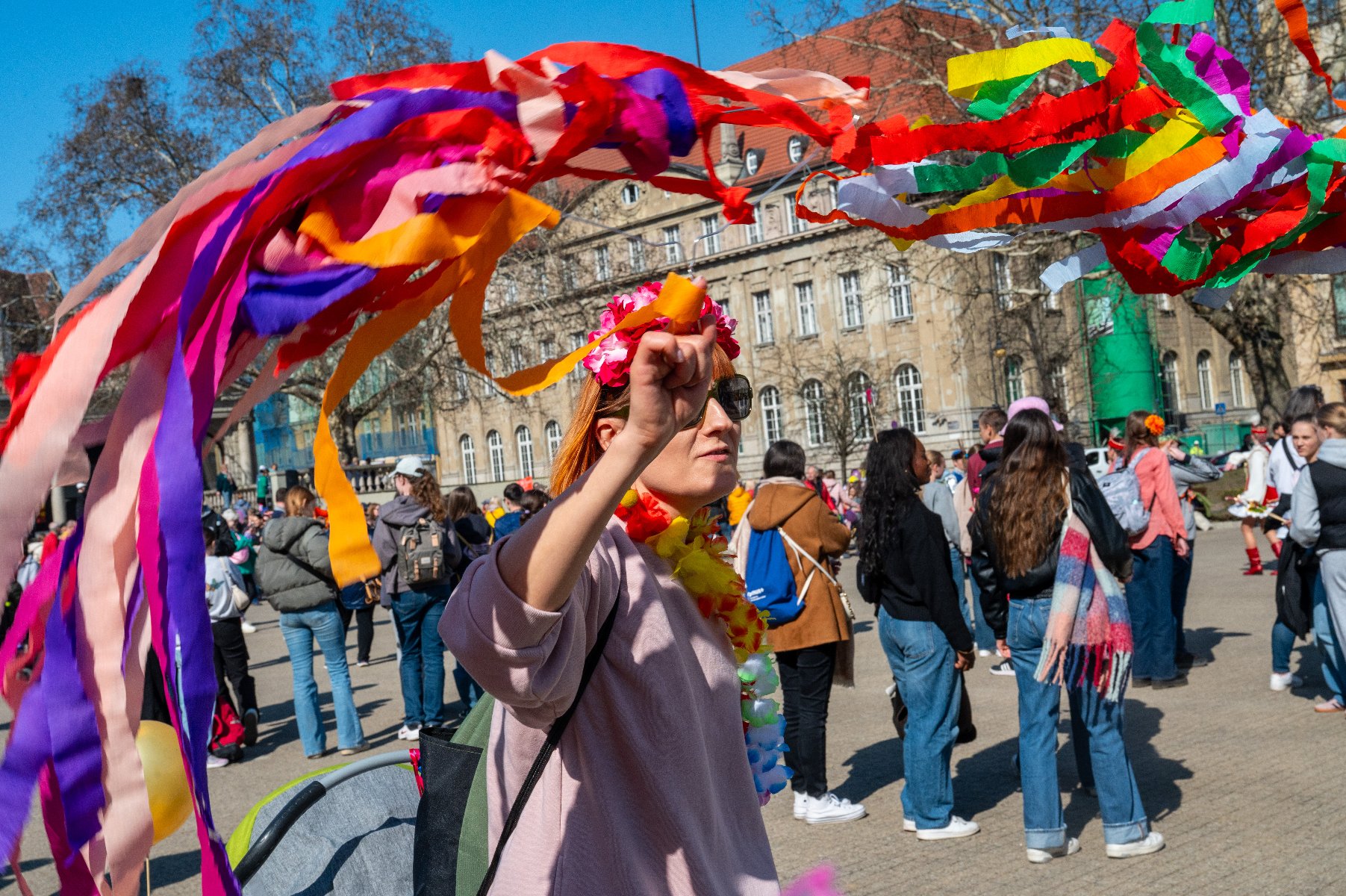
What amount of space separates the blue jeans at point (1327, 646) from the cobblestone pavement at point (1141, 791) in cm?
22

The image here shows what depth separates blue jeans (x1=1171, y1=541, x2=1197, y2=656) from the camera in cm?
869

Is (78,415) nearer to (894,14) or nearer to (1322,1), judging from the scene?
(1322,1)

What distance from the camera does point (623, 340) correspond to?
196 centimetres

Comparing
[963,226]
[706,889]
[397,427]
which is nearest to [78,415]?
[706,889]

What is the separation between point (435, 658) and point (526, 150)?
24.7ft

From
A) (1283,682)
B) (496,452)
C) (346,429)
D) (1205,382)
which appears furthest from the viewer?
(496,452)

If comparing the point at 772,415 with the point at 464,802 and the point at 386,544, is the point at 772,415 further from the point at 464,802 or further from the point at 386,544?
the point at 464,802

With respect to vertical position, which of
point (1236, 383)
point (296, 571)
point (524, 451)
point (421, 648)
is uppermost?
point (524, 451)

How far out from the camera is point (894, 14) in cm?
1752

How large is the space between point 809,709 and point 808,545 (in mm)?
866

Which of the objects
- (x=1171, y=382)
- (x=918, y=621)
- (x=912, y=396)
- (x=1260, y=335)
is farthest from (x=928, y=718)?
(x=1171, y=382)

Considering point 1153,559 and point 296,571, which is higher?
point 296,571

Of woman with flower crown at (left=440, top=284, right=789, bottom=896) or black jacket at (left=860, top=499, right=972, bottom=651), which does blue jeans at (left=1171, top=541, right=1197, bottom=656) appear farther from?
woman with flower crown at (left=440, top=284, right=789, bottom=896)

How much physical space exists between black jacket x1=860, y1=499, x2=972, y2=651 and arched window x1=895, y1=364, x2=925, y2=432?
39956mm
